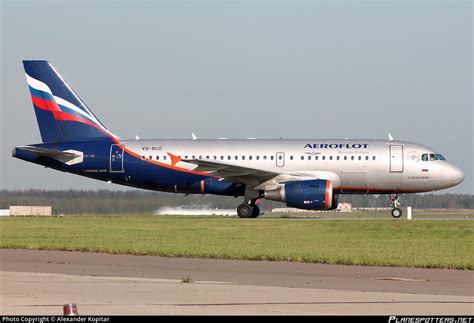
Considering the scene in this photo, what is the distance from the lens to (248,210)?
163 feet

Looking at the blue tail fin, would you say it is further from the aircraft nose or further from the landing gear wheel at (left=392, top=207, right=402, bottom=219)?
the aircraft nose

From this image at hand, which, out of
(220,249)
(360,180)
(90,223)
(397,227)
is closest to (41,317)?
(220,249)

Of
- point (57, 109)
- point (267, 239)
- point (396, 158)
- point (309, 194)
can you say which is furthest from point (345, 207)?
point (267, 239)

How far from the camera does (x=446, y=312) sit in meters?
15.2

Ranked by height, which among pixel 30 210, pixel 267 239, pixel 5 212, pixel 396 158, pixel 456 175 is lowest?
pixel 267 239

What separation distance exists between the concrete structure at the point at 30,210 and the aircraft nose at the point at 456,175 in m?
22.8

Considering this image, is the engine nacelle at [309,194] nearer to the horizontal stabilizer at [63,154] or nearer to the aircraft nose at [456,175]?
the aircraft nose at [456,175]

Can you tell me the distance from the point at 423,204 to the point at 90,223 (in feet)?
108

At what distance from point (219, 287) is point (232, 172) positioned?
29636 mm

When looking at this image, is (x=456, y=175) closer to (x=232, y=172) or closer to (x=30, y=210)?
(x=232, y=172)

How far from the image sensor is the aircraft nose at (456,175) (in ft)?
162

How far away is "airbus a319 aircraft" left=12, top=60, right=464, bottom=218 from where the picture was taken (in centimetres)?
4884

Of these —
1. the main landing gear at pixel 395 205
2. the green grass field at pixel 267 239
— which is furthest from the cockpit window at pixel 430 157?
the green grass field at pixel 267 239

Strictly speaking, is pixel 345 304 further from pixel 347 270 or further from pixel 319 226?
pixel 319 226
